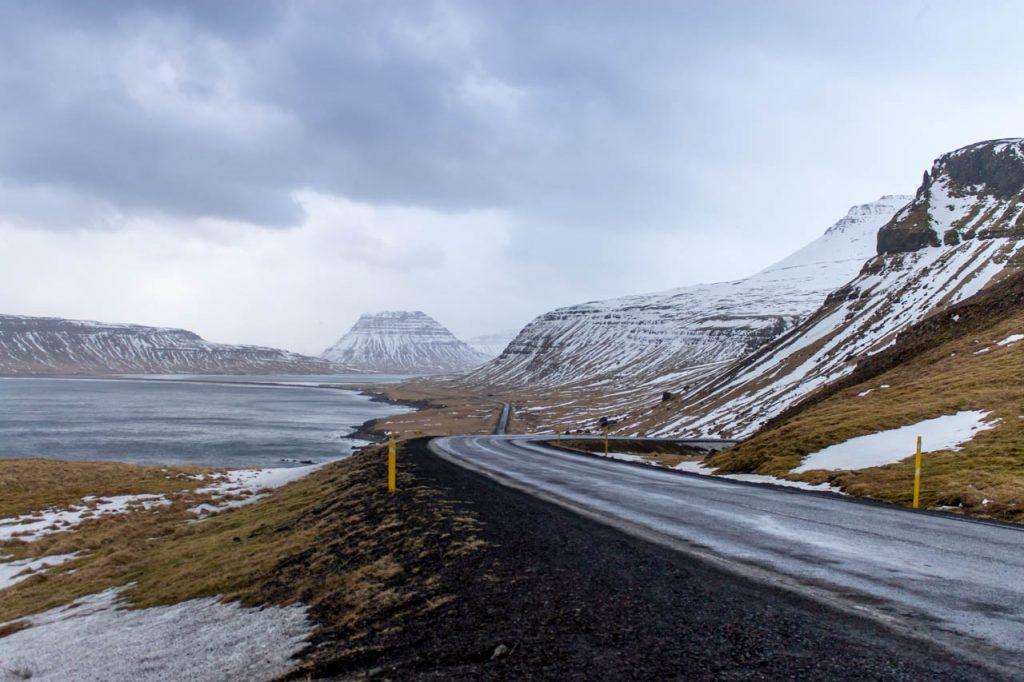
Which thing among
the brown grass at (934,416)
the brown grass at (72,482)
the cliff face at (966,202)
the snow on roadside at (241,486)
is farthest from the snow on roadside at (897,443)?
the cliff face at (966,202)

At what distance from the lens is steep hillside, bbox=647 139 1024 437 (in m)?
75.3

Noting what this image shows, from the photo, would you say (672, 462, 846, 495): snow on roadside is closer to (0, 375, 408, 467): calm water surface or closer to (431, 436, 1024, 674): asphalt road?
(431, 436, 1024, 674): asphalt road

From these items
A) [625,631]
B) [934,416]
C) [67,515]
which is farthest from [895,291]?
[625,631]

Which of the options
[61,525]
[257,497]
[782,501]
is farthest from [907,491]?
[61,525]

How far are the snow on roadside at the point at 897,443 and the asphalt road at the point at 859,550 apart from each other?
5012 millimetres

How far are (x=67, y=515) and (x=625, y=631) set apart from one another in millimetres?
30437

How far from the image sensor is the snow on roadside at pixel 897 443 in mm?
19969

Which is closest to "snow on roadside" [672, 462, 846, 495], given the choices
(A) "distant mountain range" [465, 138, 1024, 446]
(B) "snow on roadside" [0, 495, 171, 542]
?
(B) "snow on roadside" [0, 495, 171, 542]

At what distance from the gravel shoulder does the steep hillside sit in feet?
193

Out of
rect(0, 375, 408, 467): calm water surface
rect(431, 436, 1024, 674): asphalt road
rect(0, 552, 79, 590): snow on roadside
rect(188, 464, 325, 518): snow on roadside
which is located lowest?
rect(0, 375, 408, 467): calm water surface

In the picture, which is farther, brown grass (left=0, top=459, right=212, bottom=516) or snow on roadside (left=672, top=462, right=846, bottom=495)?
brown grass (left=0, top=459, right=212, bottom=516)

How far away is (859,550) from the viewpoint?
884 centimetres

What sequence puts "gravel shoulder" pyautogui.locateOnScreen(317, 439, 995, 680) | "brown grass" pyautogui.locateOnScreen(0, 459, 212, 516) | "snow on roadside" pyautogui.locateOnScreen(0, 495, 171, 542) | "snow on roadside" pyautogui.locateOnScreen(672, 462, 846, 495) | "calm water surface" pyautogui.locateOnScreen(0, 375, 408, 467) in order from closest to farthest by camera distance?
"gravel shoulder" pyautogui.locateOnScreen(317, 439, 995, 680)
"snow on roadside" pyautogui.locateOnScreen(672, 462, 846, 495)
"snow on roadside" pyautogui.locateOnScreen(0, 495, 171, 542)
"brown grass" pyautogui.locateOnScreen(0, 459, 212, 516)
"calm water surface" pyautogui.locateOnScreen(0, 375, 408, 467)

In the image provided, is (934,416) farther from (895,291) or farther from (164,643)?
(895,291)
